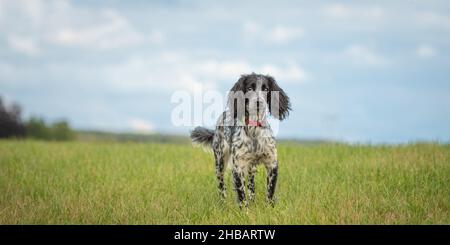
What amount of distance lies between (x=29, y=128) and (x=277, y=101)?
32.5 meters

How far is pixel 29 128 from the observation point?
129 ft

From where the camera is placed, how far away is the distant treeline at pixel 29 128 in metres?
32.2

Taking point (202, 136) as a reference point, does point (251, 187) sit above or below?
below

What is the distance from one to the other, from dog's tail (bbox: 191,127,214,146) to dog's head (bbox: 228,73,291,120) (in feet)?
8.28

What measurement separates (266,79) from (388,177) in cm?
421

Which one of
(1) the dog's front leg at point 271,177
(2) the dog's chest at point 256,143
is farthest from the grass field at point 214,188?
(2) the dog's chest at point 256,143

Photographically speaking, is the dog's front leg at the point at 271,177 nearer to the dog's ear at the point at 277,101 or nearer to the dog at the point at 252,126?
the dog at the point at 252,126

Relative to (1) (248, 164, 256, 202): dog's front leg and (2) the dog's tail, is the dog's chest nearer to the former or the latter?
(1) (248, 164, 256, 202): dog's front leg

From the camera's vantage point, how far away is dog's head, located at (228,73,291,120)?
30.5ft

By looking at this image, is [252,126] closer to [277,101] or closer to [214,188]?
[277,101]

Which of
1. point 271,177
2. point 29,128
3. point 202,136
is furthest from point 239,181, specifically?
point 29,128

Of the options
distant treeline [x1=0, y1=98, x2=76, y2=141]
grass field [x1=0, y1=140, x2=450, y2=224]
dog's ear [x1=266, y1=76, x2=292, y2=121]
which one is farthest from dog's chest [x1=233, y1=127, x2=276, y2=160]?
distant treeline [x1=0, y1=98, x2=76, y2=141]

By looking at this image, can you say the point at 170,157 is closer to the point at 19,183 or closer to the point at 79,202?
the point at 19,183
